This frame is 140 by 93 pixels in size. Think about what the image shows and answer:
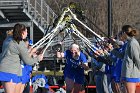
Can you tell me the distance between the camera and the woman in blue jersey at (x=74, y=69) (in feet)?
37.3

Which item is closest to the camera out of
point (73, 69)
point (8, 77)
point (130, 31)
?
point (8, 77)

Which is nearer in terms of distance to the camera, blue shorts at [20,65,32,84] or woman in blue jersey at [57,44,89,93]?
blue shorts at [20,65,32,84]

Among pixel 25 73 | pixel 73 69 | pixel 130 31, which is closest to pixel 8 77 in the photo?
pixel 25 73

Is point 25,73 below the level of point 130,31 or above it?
below

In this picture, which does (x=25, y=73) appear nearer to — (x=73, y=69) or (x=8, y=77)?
(x=8, y=77)

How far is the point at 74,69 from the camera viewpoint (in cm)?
1157

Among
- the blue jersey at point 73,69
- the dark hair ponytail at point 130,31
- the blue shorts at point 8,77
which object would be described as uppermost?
the dark hair ponytail at point 130,31

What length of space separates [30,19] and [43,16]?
197cm

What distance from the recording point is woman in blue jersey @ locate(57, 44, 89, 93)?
1137 centimetres

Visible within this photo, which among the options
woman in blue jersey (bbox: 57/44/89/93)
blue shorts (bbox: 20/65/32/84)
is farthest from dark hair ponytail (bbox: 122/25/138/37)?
blue shorts (bbox: 20/65/32/84)

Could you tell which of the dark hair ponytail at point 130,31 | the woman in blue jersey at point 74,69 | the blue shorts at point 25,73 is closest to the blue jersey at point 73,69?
the woman in blue jersey at point 74,69

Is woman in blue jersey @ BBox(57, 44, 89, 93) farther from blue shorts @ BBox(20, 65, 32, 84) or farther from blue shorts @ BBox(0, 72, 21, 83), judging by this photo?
blue shorts @ BBox(0, 72, 21, 83)

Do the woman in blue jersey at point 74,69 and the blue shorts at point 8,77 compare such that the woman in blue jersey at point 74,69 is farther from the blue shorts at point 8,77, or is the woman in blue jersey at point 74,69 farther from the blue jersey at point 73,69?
the blue shorts at point 8,77

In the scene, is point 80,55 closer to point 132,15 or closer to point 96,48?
point 96,48
